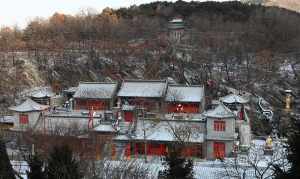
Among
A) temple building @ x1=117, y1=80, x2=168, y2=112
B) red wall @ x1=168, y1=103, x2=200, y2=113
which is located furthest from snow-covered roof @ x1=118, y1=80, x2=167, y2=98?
red wall @ x1=168, y1=103, x2=200, y2=113

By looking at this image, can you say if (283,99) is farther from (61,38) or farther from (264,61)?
(61,38)

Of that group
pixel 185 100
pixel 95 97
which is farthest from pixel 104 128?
pixel 185 100

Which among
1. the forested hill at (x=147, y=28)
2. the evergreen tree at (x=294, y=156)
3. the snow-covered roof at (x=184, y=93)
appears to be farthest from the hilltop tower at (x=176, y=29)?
the evergreen tree at (x=294, y=156)

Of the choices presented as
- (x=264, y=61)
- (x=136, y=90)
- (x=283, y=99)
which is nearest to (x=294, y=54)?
(x=264, y=61)

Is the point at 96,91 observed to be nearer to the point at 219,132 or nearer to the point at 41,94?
the point at 41,94

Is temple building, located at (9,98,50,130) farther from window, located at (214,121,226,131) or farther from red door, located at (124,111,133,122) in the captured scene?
window, located at (214,121,226,131)

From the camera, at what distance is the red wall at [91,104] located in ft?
74.5

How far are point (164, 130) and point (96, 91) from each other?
249 inches

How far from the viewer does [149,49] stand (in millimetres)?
34469

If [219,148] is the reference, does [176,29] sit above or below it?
above

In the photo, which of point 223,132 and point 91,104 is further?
point 91,104

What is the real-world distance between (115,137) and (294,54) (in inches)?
922

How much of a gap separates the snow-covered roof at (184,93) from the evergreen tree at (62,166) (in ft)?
46.6

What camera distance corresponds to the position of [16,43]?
3378 cm
